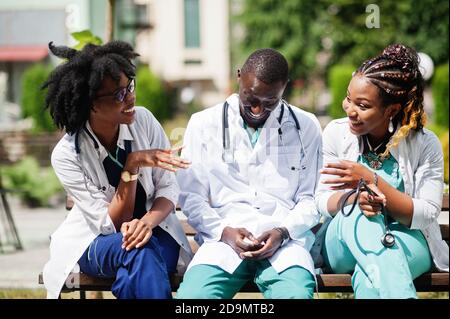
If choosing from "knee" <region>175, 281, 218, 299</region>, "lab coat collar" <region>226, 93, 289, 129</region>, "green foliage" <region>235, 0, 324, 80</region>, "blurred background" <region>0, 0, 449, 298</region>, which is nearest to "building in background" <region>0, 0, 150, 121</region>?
"blurred background" <region>0, 0, 449, 298</region>

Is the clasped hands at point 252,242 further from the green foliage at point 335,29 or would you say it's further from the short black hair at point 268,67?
the green foliage at point 335,29

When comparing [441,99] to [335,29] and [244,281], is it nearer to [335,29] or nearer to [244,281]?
[335,29]

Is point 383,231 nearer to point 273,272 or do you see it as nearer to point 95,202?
point 273,272

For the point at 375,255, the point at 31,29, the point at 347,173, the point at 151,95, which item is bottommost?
the point at 151,95

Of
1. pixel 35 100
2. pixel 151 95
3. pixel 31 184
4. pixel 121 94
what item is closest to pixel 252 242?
pixel 121 94

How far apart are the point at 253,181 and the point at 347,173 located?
58 centimetres

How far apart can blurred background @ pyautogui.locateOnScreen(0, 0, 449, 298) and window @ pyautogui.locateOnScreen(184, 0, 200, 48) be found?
0.03 meters

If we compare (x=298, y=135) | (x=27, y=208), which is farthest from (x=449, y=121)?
(x=298, y=135)

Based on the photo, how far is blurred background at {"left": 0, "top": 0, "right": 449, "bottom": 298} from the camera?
20.3 metres

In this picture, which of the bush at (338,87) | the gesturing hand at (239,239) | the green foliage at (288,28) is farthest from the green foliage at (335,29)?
the gesturing hand at (239,239)

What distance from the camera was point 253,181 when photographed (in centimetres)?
398

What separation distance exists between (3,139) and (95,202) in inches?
515

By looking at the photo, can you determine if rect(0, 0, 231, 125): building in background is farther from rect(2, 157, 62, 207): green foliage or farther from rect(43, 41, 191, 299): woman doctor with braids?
rect(43, 41, 191, 299): woman doctor with braids

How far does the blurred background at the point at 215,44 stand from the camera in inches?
798
